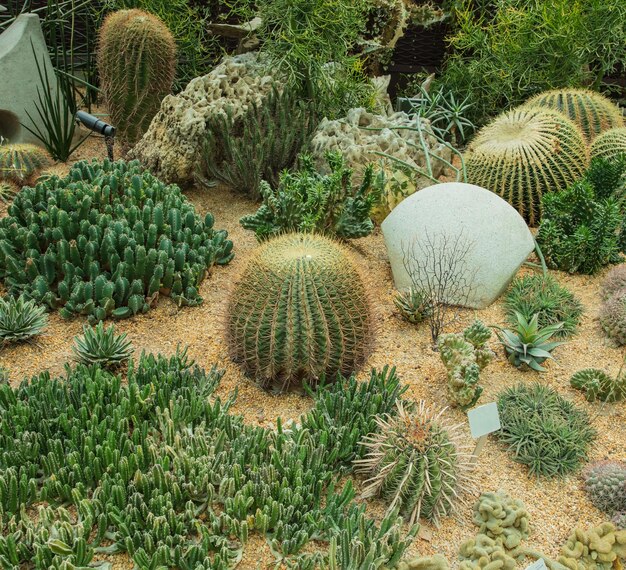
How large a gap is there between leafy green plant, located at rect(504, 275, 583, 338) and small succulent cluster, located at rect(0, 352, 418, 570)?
133 centimetres

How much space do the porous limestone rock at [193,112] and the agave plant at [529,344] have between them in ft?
9.35

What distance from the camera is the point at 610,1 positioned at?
20.2 feet

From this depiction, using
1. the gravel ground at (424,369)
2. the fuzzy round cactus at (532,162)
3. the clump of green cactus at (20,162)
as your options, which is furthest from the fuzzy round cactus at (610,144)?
the clump of green cactus at (20,162)

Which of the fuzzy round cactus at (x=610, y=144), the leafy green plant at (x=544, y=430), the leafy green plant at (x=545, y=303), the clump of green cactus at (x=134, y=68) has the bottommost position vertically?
the leafy green plant at (x=545, y=303)

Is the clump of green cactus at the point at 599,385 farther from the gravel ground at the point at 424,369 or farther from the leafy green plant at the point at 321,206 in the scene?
the leafy green plant at the point at 321,206

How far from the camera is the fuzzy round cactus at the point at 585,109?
6.09 metres

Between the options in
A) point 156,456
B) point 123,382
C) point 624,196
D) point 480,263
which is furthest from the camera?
point 624,196

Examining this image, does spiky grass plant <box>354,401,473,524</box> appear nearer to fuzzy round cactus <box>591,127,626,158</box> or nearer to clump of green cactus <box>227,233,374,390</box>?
clump of green cactus <box>227,233,374,390</box>

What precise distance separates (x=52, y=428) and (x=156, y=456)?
0.56m

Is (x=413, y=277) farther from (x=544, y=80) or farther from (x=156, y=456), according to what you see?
(x=544, y=80)

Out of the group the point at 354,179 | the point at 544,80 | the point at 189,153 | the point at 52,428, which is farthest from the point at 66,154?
the point at 544,80

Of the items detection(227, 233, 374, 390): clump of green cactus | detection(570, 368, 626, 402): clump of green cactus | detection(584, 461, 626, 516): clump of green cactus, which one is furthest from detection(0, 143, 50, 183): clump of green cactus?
detection(584, 461, 626, 516): clump of green cactus

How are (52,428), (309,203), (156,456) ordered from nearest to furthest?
1. (156,456)
2. (52,428)
3. (309,203)

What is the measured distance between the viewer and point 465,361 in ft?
12.1
